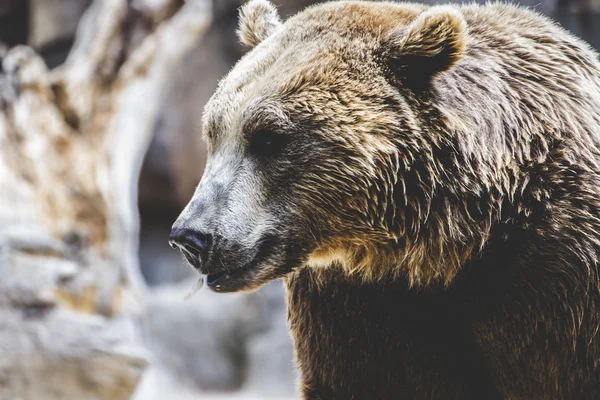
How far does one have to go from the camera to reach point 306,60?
220 centimetres

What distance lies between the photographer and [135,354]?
520 centimetres

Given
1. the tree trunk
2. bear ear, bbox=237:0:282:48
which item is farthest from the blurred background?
bear ear, bbox=237:0:282:48

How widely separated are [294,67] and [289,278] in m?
0.72

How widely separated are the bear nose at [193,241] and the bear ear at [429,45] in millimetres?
752

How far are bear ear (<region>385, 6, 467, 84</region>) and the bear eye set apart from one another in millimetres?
407

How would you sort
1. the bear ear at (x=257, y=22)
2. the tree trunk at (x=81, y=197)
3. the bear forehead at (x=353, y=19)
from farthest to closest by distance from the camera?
the tree trunk at (x=81, y=197)
the bear ear at (x=257, y=22)
the bear forehead at (x=353, y=19)

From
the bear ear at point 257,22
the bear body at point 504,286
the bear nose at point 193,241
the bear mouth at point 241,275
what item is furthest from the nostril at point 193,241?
the bear ear at point 257,22

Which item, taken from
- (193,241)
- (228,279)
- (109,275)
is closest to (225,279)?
(228,279)

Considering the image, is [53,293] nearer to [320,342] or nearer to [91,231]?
[91,231]

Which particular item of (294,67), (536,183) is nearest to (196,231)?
(294,67)

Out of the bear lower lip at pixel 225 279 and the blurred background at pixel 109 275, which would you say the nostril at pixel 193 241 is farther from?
the blurred background at pixel 109 275

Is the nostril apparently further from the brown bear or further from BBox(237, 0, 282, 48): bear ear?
BBox(237, 0, 282, 48): bear ear

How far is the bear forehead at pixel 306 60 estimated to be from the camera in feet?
7.11

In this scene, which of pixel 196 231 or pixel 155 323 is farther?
pixel 155 323
